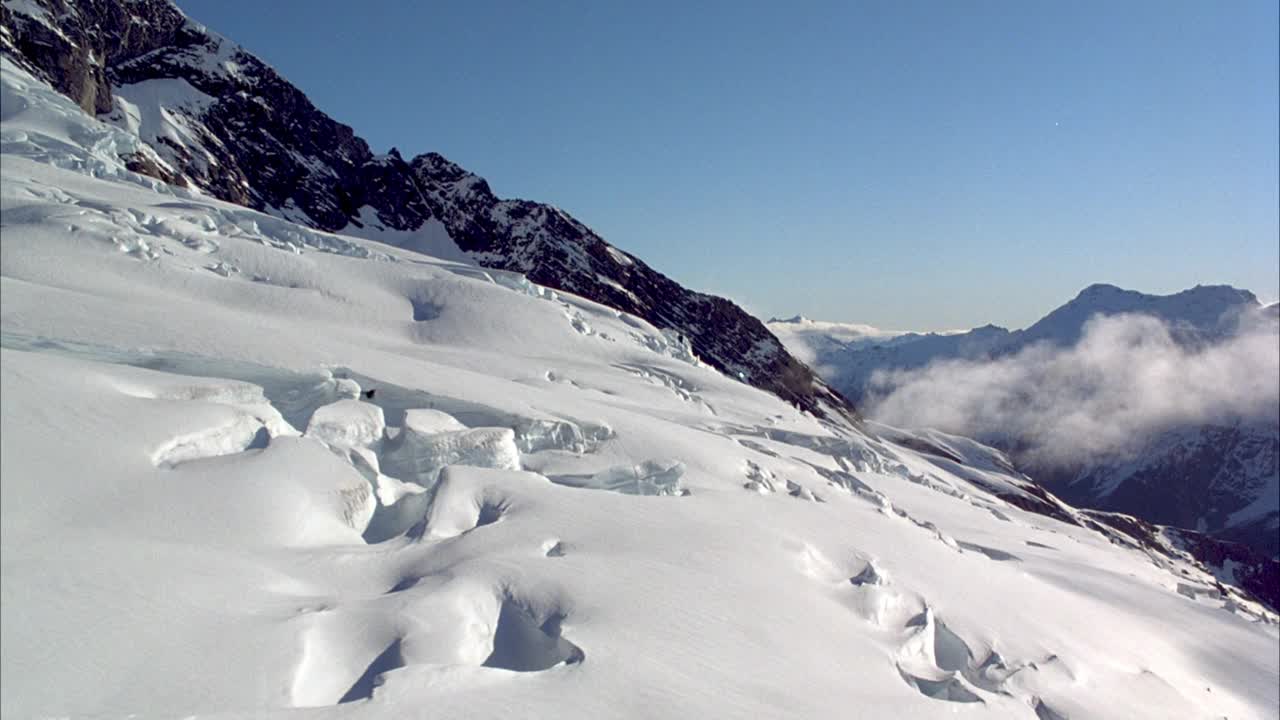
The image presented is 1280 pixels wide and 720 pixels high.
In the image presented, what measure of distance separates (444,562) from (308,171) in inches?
4188

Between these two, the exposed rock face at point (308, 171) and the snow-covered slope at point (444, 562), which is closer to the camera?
the snow-covered slope at point (444, 562)

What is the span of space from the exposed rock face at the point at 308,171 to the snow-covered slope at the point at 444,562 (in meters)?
67.5

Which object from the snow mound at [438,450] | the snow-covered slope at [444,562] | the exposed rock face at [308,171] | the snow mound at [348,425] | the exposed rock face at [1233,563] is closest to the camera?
the snow-covered slope at [444,562]

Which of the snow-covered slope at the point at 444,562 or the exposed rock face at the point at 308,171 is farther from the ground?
the exposed rock face at the point at 308,171

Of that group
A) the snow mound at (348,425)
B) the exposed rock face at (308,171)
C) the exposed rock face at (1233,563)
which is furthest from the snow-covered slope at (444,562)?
the exposed rock face at (1233,563)

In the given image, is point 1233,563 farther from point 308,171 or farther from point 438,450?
point 438,450

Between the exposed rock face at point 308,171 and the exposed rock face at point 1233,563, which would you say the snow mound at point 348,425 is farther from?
the exposed rock face at point 1233,563

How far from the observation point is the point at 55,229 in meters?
19.3

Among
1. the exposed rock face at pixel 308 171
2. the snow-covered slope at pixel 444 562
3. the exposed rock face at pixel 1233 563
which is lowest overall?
the exposed rock face at pixel 1233 563

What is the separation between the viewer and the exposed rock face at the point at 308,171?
78.8 metres

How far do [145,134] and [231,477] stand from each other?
8591 centimetres

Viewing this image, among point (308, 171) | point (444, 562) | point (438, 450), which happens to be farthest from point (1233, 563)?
point (444, 562)

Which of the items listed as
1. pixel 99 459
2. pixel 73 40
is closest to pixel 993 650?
pixel 99 459

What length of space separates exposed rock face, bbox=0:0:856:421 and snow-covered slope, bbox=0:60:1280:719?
2658 inches
